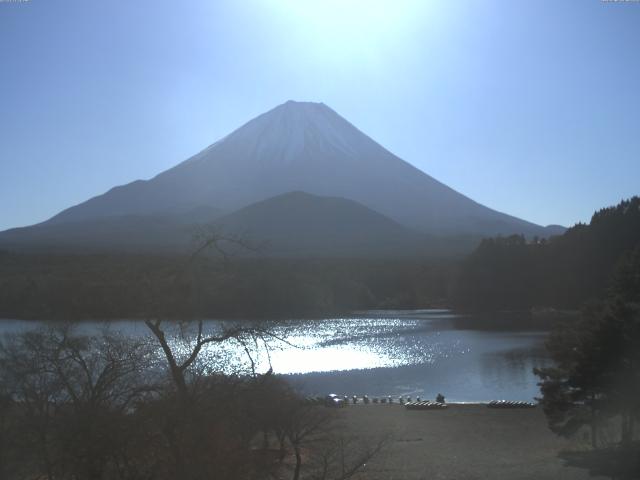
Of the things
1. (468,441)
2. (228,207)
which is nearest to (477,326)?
(468,441)

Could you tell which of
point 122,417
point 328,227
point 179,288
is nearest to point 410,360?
point 179,288

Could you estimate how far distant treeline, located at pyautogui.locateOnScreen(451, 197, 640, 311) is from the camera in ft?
141

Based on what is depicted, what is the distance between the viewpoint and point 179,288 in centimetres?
520

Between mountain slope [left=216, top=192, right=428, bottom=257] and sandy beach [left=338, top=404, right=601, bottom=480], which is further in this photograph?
mountain slope [left=216, top=192, right=428, bottom=257]

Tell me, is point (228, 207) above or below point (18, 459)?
above

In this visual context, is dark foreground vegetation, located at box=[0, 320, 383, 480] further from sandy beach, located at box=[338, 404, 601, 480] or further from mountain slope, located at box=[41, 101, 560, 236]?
mountain slope, located at box=[41, 101, 560, 236]

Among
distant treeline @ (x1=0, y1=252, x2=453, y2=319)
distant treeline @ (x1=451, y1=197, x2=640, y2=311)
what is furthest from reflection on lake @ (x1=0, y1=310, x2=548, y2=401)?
distant treeline @ (x1=451, y1=197, x2=640, y2=311)

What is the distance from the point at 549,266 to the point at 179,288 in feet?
148

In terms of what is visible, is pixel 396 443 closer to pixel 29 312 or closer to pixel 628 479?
pixel 628 479

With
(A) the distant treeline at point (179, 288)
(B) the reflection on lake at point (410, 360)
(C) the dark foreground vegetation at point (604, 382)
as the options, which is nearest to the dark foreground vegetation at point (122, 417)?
(A) the distant treeline at point (179, 288)

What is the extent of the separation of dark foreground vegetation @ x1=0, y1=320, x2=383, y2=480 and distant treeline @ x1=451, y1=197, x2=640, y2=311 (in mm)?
41104

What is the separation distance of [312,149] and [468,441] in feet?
273

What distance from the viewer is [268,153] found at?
93.2 meters

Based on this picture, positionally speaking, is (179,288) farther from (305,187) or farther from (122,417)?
(305,187)
